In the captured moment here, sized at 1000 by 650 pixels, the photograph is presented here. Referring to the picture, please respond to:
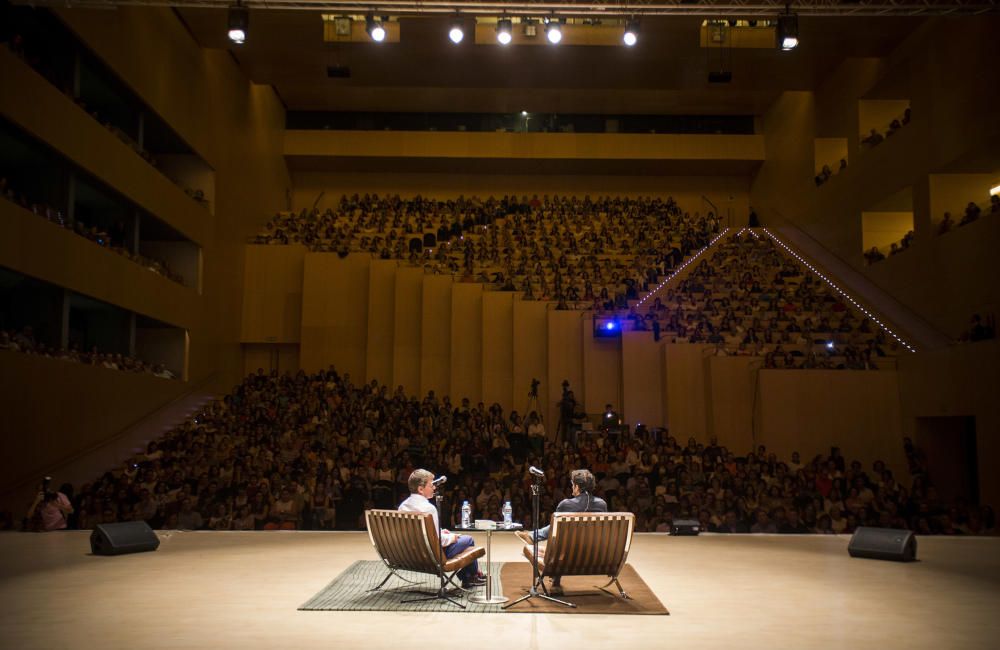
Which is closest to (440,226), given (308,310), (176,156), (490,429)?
(308,310)

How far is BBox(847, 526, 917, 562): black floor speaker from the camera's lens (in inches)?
332

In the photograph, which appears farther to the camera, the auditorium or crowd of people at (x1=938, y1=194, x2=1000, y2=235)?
crowd of people at (x1=938, y1=194, x2=1000, y2=235)

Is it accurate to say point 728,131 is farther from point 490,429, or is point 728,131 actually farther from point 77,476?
point 77,476

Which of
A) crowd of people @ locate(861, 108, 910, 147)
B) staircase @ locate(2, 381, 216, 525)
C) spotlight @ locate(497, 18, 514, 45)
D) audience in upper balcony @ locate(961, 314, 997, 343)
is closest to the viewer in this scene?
spotlight @ locate(497, 18, 514, 45)

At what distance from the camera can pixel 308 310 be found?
22.5 metres

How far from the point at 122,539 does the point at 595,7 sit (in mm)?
8616

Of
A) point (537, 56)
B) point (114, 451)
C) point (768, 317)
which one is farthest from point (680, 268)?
point (114, 451)

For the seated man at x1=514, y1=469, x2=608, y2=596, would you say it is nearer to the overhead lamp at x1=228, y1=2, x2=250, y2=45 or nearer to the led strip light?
the overhead lamp at x1=228, y1=2, x2=250, y2=45

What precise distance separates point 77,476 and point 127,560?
624 cm

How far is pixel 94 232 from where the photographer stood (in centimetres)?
1477

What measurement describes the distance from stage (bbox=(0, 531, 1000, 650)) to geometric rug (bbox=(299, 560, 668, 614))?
5.4 inches

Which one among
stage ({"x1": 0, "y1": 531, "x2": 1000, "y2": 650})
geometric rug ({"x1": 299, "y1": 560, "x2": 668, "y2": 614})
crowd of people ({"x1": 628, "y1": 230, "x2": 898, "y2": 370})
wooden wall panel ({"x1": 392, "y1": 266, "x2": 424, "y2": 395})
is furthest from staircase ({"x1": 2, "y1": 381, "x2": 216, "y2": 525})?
crowd of people ({"x1": 628, "y1": 230, "x2": 898, "y2": 370})

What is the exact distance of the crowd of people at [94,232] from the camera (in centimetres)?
1258

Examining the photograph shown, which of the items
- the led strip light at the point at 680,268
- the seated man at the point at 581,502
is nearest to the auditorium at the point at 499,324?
the seated man at the point at 581,502
